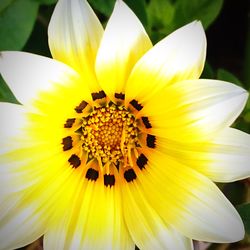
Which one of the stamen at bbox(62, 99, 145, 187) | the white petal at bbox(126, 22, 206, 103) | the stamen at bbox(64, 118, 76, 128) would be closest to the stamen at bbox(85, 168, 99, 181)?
the stamen at bbox(62, 99, 145, 187)

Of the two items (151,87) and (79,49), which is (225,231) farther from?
(79,49)

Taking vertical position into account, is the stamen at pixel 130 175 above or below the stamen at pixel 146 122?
below

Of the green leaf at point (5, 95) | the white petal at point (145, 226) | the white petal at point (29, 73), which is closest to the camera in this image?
the white petal at point (29, 73)

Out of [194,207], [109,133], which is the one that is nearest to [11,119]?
[109,133]

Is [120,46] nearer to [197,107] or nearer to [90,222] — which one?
[197,107]

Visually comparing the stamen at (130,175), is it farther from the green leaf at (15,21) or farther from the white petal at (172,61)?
the green leaf at (15,21)

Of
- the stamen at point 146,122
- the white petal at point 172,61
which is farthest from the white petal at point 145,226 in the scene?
the white petal at point 172,61

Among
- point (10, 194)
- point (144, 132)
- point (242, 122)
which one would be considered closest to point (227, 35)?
point (242, 122)
